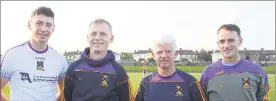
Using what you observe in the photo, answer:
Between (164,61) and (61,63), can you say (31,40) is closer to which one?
(61,63)

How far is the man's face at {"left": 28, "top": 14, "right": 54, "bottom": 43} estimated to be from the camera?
4875 mm

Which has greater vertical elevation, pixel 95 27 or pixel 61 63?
pixel 95 27

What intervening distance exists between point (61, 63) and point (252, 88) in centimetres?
296

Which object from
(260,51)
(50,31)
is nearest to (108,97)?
(50,31)

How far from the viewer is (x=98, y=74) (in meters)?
4.73

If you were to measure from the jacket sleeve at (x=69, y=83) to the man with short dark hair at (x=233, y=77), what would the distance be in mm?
2098

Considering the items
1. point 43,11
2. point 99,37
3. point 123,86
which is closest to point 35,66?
point 43,11

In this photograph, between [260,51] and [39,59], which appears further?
[260,51]

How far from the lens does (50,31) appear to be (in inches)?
196

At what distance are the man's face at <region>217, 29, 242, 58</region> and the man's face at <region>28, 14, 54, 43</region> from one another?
2.62 m

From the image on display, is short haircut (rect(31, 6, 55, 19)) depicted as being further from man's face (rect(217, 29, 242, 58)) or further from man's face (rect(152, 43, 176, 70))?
man's face (rect(217, 29, 242, 58))

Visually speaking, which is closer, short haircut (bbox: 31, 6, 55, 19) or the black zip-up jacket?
the black zip-up jacket

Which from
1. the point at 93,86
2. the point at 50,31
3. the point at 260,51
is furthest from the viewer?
the point at 260,51

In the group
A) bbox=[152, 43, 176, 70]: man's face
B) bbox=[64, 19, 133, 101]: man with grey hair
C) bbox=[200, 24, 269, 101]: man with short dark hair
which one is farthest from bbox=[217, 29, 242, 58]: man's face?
bbox=[64, 19, 133, 101]: man with grey hair
